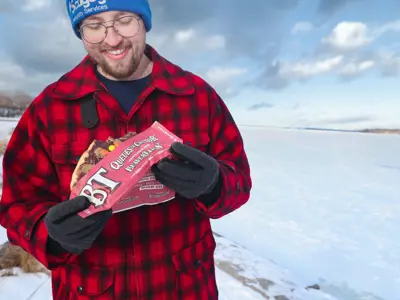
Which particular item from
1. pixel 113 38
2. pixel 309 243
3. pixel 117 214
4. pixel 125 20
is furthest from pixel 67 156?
pixel 309 243

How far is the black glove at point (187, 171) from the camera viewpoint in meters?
1.32

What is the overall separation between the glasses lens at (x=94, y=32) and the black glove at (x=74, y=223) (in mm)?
785

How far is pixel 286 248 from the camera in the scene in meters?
5.06

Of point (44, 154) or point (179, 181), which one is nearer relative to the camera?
point (179, 181)

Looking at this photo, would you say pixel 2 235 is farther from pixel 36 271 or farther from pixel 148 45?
pixel 148 45

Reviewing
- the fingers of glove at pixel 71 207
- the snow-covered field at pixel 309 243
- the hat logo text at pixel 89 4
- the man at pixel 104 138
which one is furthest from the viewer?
the snow-covered field at pixel 309 243

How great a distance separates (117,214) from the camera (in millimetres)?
1558

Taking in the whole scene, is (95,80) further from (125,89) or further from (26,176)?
(26,176)

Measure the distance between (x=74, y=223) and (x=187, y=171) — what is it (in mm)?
441

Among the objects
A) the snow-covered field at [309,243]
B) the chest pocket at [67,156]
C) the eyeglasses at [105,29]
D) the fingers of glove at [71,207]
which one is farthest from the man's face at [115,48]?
the snow-covered field at [309,243]

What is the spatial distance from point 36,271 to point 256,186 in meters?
6.37

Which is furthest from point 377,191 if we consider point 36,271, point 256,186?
point 36,271

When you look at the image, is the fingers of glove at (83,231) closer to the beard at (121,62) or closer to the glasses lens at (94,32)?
the beard at (121,62)

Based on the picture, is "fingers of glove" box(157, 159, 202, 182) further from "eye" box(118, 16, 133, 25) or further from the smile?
"eye" box(118, 16, 133, 25)
